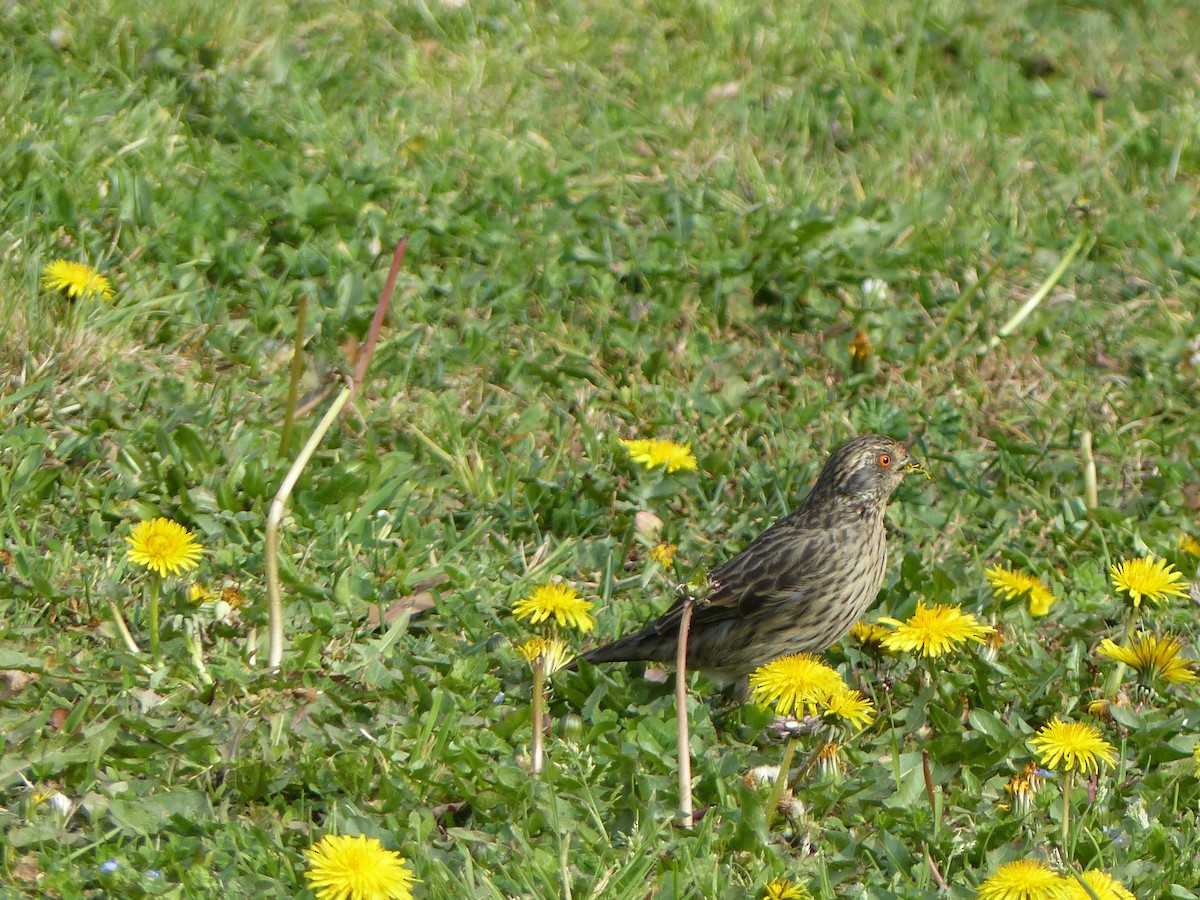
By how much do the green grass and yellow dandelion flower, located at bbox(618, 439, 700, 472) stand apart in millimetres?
194

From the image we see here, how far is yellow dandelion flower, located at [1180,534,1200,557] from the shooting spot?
5789 millimetres

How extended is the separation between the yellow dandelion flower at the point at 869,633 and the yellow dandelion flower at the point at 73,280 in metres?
3.05

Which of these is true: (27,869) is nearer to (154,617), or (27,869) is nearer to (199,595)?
(154,617)

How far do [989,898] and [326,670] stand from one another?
7.09ft

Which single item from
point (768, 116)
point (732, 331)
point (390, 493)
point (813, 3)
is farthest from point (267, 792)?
point (813, 3)

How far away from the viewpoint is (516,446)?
6172mm

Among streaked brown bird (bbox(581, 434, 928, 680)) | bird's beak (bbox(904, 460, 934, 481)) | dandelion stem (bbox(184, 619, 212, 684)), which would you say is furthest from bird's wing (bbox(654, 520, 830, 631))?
dandelion stem (bbox(184, 619, 212, 684))

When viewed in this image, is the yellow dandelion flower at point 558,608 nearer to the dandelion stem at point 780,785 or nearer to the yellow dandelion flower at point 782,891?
the dandelion stem at point 780,785

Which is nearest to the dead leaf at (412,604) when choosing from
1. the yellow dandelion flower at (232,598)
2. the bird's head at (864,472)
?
the yellow dandelion flower at (232,598)

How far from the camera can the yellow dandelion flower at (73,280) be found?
19.2 ft

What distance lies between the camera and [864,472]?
555cm

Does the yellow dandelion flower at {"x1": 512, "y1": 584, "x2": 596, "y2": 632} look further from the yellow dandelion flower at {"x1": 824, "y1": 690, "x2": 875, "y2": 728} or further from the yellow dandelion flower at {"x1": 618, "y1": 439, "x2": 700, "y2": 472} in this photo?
the yellow dandelion flower at {"x1": 618, "y1": 439, "x2": 700, "y2": 472}

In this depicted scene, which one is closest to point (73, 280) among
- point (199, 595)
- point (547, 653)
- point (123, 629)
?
point (199, 595)

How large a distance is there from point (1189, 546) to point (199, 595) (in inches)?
138
